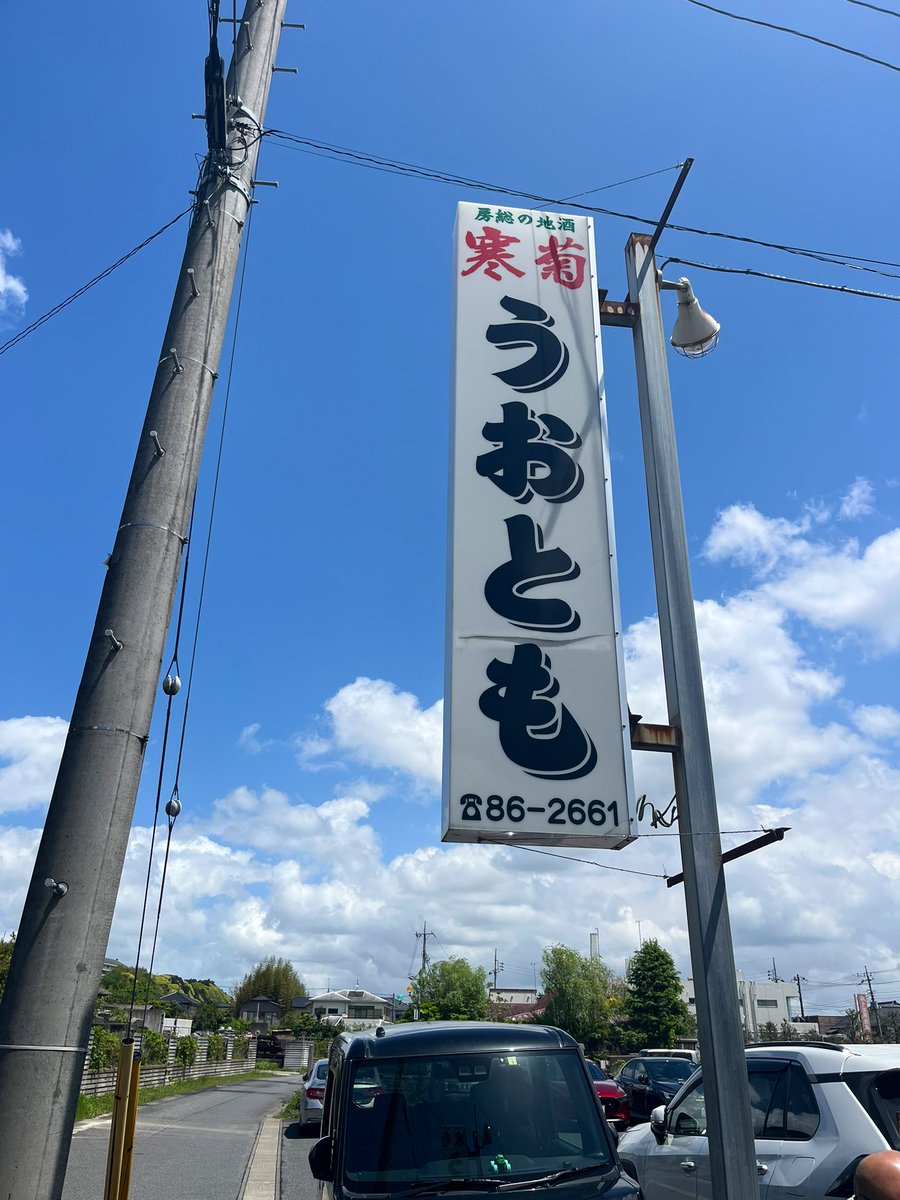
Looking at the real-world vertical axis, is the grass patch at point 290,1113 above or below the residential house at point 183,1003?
below

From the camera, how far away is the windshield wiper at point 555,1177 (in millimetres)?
4262

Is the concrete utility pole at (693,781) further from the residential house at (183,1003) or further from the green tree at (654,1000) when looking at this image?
the residential house at (183,1003)

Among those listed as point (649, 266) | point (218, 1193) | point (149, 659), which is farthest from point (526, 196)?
point (218, 1193)

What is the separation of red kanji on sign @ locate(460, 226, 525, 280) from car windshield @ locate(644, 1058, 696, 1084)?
44.6ft

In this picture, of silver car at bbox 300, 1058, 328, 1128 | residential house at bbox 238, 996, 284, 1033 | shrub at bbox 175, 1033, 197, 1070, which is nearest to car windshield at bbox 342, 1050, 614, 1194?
silver car at bbox 300, 1058, 328, 1128

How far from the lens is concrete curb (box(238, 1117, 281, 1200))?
10.1 metres

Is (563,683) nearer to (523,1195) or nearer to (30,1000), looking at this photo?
(523,1195)

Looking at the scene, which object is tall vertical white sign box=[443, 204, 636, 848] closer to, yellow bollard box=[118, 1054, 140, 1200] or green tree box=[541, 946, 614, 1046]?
yellow bollard box=[118, 1054, 140, 1200]

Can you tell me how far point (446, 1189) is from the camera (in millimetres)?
4234

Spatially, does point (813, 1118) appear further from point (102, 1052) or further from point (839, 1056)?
point (102, 1052)

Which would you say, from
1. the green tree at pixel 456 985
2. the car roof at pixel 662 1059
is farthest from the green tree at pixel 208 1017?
the car roof at pixel 662 1059

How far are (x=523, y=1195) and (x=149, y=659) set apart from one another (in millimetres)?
3062

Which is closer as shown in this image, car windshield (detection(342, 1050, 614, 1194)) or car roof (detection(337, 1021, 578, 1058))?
car windshield (detection(342, 1050, 614, 1194))

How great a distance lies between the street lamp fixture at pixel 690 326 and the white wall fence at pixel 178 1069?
12592mm
